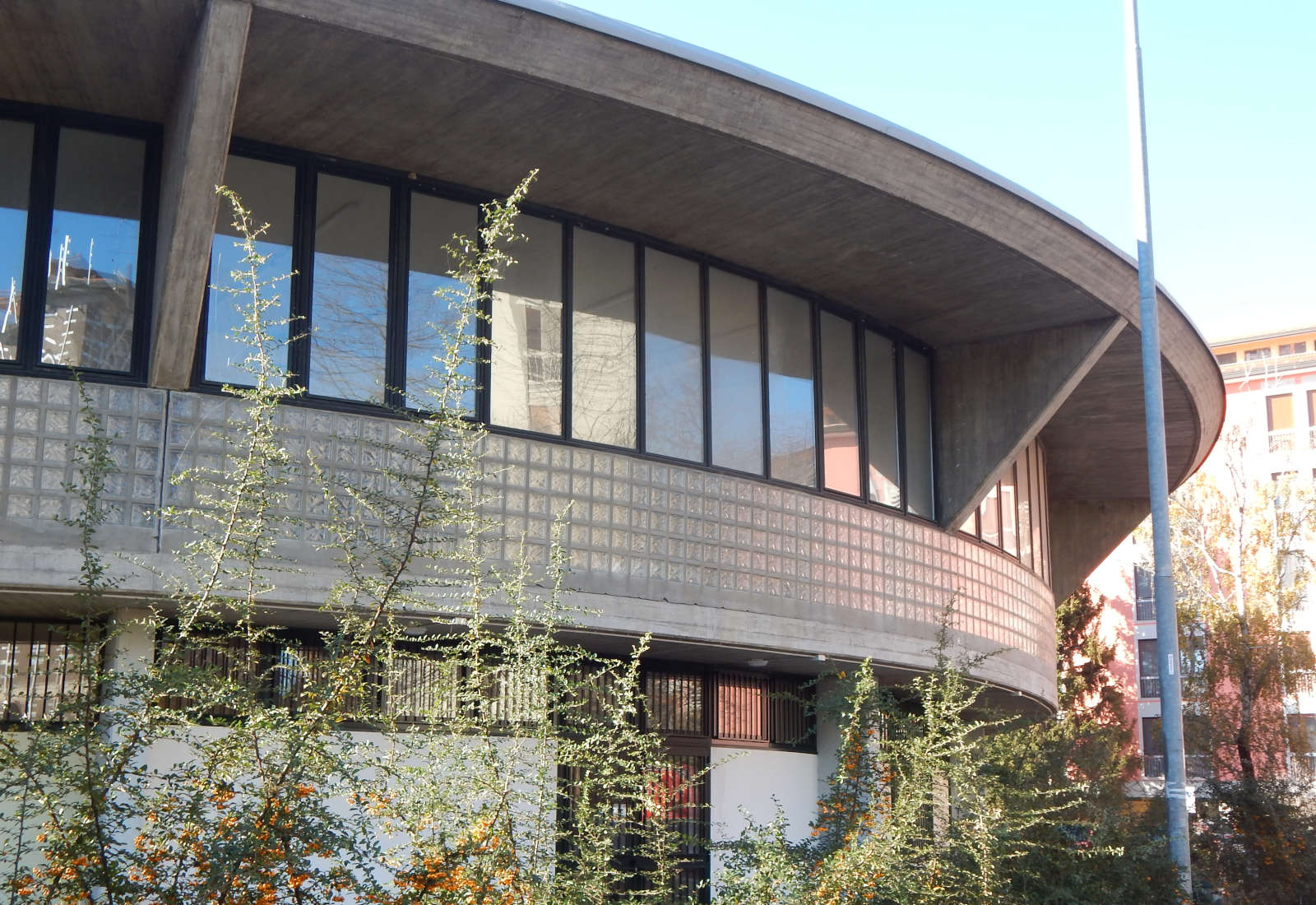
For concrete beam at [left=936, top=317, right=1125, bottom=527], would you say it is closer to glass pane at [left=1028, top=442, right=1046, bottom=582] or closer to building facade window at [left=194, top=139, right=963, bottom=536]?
building facade window at [left=194, top=139, right=963, bottom=536]

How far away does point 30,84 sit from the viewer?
36.4ft

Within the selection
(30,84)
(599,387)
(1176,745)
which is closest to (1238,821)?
(1176,745)

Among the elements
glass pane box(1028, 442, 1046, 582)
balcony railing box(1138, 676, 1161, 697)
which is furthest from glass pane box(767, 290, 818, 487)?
balcony railing box(1138, 676, 1161, 697)

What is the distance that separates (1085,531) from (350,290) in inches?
706

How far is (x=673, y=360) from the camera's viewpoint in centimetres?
1448

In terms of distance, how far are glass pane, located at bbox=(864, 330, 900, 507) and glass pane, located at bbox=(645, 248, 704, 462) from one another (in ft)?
9.30

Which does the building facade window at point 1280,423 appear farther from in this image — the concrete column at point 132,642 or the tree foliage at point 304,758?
the tree foliage at point 304,758

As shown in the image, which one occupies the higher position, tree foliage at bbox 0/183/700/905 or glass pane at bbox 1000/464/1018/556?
glass pane at bbox 1000/464/1018/556

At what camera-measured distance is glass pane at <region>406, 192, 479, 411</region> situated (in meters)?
12.6

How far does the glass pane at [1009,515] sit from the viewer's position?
20.1 m

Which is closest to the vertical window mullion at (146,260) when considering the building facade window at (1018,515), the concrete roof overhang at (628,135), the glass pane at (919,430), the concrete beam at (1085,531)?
the concrete roof overhang at (628,135)

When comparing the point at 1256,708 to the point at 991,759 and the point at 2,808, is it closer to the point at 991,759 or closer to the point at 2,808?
the point at 991,759

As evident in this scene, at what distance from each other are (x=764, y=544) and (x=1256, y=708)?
18388 millimetres

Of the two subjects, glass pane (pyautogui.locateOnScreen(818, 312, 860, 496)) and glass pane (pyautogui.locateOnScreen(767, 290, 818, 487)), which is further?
glass pane (pyautogui.locateOnScreen(818, 312, 860, 496))
